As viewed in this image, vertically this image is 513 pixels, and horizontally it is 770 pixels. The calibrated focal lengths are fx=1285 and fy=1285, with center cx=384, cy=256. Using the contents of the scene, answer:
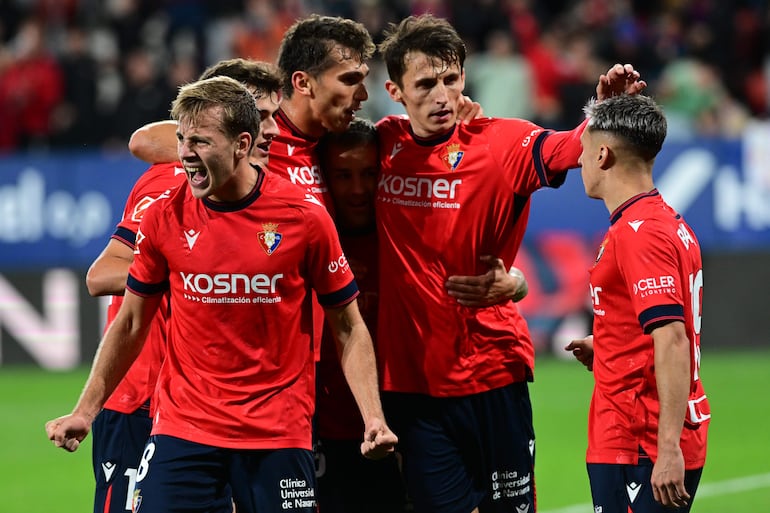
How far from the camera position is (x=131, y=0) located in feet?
58.3

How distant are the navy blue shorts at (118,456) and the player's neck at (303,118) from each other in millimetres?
1558

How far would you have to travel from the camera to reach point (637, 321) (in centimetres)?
514

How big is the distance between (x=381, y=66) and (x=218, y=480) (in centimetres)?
1162

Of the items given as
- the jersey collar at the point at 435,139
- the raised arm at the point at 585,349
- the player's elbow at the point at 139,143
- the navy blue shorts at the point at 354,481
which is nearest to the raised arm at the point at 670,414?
the raised arm at the point at 585,349

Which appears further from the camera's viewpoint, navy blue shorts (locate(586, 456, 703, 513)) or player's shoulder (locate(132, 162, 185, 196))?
player's shoulder (locate(132, 162, 185, 196))

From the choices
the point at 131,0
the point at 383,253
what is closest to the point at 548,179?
the point at 383,253

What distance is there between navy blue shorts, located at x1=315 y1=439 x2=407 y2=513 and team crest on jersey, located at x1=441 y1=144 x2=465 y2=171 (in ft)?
4.90

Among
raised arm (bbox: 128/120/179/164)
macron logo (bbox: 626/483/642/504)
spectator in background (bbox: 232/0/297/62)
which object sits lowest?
macron logo (bbox: 626/483/642/504)

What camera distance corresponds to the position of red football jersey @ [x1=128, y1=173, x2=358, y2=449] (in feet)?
16.8

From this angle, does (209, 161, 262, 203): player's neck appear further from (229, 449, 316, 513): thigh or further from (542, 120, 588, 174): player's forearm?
(542, 120, 588, 174): player's forearm

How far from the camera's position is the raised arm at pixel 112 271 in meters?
5.68

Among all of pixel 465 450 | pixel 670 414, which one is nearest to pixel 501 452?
pixel 465 450

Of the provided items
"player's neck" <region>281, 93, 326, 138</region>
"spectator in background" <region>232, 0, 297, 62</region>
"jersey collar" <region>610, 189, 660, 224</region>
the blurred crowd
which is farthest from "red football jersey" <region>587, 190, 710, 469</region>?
"spectator in background" <region>232, 0, 297, 62</region>

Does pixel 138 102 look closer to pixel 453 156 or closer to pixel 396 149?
pixel 396 149
